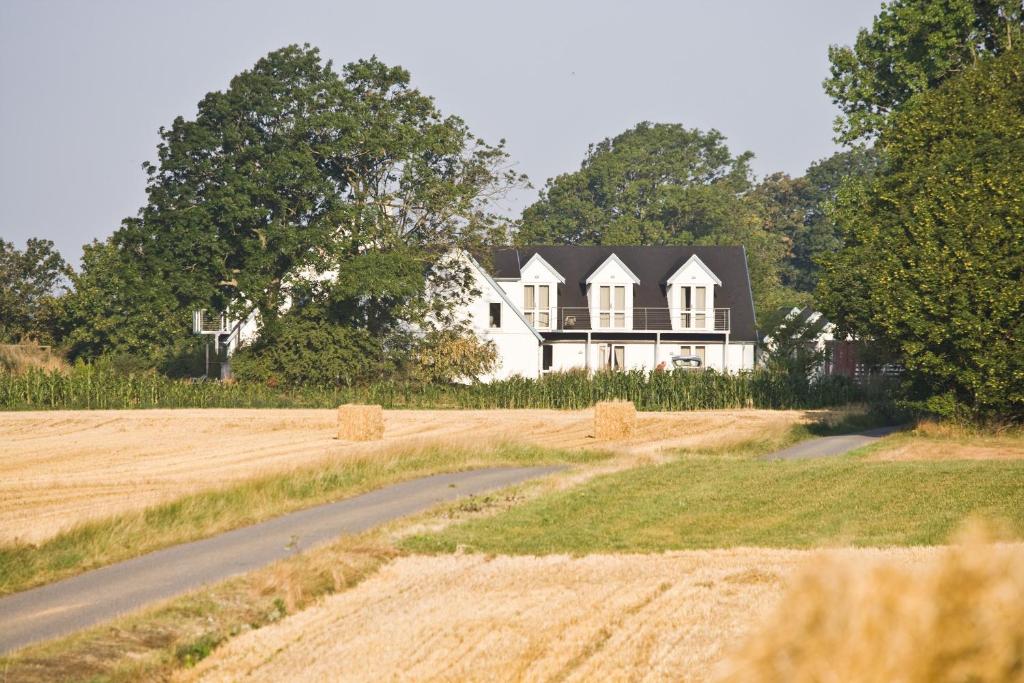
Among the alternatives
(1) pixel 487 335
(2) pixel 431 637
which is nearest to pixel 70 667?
(2) pixel 431 637

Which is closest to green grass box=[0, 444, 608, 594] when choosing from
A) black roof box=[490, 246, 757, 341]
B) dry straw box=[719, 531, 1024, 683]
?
dry straw box=[719, 531, 1024, 683]

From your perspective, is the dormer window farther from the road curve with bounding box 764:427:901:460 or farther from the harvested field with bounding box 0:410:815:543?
the road curve with bounding box 764:427:901:460

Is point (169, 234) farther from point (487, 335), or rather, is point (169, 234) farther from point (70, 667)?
point (70, 667)

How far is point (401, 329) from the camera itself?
64.4m

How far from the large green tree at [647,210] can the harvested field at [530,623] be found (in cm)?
9052

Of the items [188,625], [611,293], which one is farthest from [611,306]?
[188,625]

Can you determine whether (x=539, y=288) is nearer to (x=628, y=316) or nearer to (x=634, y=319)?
(x=628, y=316)

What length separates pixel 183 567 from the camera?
17594 mm

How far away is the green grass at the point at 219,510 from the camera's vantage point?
58.1 feet

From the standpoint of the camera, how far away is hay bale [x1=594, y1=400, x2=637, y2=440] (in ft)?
132

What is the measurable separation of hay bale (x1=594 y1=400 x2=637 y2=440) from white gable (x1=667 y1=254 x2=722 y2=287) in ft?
121

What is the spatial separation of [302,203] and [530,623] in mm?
51832

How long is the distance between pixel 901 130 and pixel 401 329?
26.8m

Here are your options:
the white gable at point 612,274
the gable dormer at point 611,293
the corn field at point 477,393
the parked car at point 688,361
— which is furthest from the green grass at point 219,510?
the white gable at point 612,274
